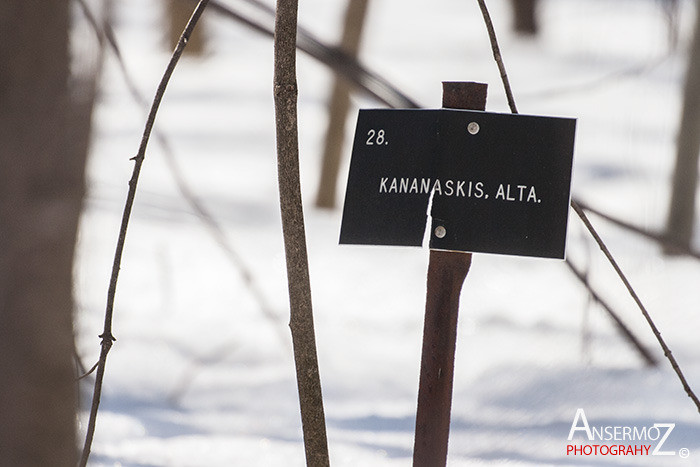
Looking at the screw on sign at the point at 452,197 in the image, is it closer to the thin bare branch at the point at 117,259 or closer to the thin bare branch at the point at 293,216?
the thin bare branch at the point at 293,216

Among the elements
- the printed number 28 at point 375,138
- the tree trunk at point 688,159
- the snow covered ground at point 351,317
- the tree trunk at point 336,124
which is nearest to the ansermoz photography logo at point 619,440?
the snow covered ground at point 351,317

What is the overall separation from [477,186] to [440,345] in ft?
0.48

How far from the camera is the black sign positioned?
0.74 m

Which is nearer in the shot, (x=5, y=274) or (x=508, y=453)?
(x=5, y=274)

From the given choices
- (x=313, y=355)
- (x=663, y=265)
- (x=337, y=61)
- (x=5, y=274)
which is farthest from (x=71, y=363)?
(x=663, y=265)

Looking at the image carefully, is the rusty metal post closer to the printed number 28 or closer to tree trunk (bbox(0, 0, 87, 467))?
the printed number 28

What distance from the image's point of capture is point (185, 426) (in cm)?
142

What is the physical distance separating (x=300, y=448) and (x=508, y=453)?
32 centimetres

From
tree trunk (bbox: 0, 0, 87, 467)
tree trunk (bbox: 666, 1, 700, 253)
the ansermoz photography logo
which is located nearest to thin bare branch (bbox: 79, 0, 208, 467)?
tree trunk (bbox: 0, 0, 87, 467)

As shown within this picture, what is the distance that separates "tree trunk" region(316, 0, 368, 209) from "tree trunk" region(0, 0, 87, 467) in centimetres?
253

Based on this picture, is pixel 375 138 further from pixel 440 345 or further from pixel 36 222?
pixel 36 222

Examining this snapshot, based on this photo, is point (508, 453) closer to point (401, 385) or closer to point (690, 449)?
point (690, 449)

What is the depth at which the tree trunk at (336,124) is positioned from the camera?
10.9 feet

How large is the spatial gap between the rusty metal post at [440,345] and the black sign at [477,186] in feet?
0.09
